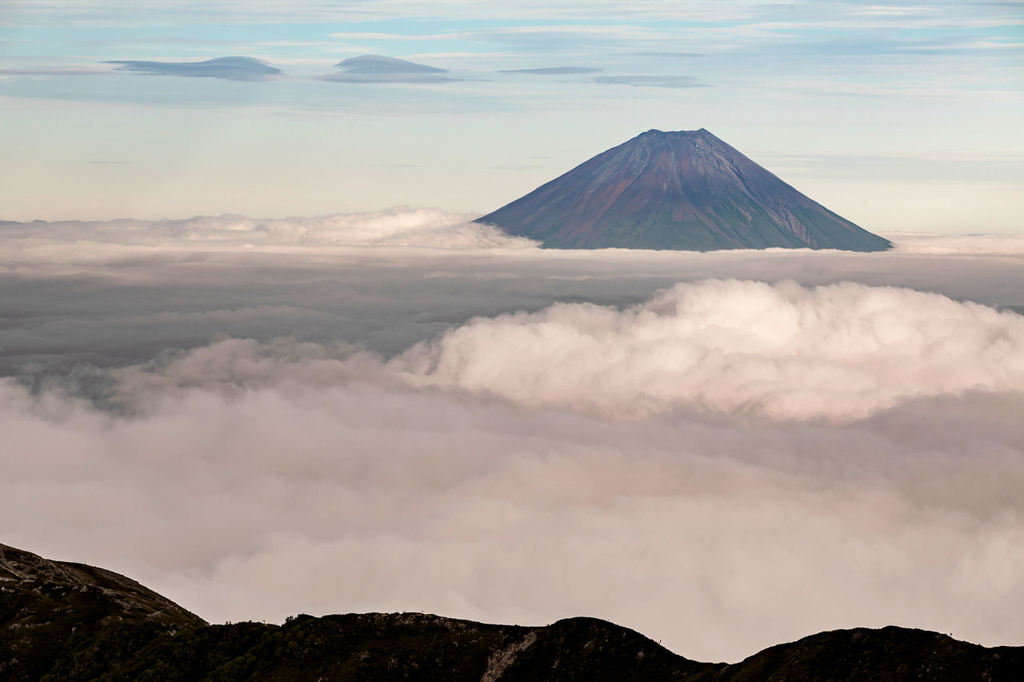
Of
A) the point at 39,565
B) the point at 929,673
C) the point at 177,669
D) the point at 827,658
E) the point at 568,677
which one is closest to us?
the point at 929,673

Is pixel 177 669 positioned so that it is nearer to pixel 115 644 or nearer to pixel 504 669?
pixel 115 644

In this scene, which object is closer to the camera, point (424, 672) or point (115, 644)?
point (424, 672)

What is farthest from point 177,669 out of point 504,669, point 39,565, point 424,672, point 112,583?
point 112,583

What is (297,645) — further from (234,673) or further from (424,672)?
(424,672)

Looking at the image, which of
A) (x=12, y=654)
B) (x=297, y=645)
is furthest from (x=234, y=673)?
(x=12, y=654)

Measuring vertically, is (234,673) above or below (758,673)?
below

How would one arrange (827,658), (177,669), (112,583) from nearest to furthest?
(827,658), (177,669), (112,583)

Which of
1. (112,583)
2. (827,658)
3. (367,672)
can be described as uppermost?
(827,658)
